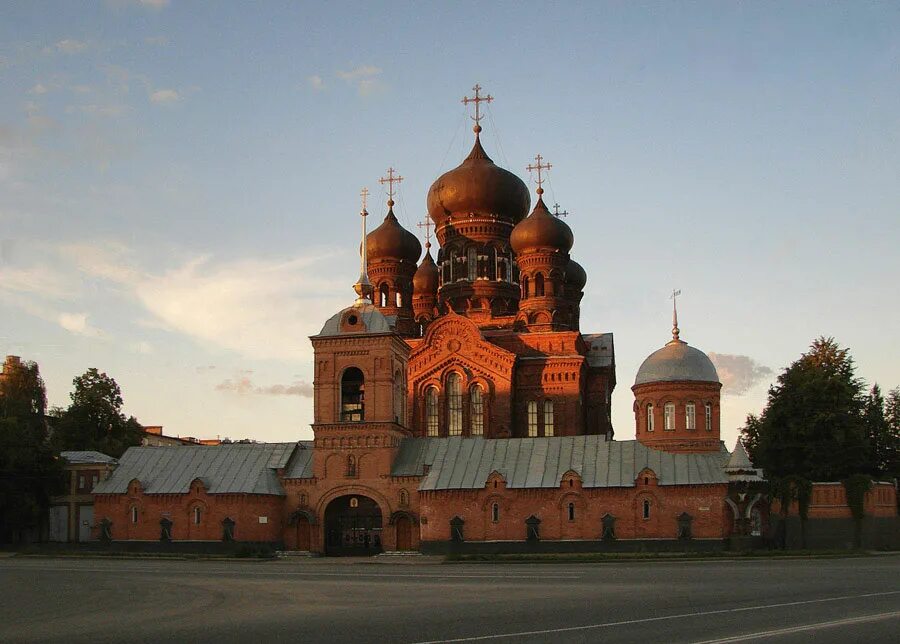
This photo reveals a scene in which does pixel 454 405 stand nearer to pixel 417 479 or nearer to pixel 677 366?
pixel 417 479

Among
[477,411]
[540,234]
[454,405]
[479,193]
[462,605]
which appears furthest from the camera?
[479,193]

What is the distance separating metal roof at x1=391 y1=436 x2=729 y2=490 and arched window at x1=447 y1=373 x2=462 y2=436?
8.59 metres

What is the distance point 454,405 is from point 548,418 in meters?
4.72

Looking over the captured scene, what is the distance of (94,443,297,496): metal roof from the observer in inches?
1783

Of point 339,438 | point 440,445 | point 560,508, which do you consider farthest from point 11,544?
point 560,508

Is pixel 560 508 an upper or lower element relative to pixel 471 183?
lower

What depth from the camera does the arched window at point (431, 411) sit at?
55406mm

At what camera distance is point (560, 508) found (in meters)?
42.5

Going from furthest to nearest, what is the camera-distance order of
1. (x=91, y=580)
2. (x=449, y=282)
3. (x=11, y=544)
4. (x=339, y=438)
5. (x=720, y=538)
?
(x=449, y=282), (x=11, y=544), (x=339, y=438), (x=720, y=538), (x=91, y=580)

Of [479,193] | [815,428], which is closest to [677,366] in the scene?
[815,428]

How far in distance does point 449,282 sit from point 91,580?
124 feet

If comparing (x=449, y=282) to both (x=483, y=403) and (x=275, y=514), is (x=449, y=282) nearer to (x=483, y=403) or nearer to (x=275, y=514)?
(x=483, y=403)

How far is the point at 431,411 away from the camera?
5572cm

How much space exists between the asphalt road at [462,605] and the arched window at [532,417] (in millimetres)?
24594
